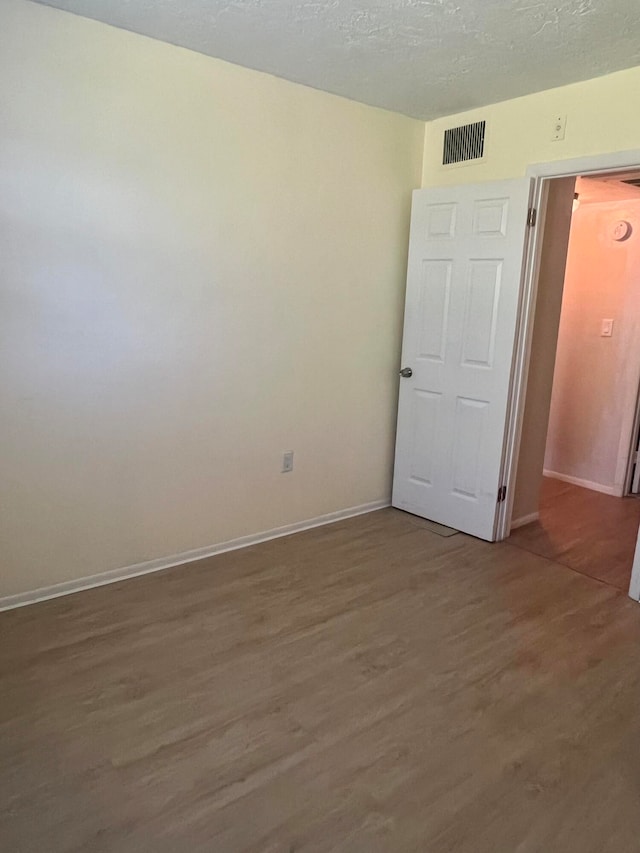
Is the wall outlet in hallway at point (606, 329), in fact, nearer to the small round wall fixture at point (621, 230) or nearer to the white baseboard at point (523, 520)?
the small round wall fixture at point (621, 230)

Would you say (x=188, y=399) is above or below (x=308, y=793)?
above

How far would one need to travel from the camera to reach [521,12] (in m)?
2.21

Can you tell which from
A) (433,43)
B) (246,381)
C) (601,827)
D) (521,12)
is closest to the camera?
(601,827)

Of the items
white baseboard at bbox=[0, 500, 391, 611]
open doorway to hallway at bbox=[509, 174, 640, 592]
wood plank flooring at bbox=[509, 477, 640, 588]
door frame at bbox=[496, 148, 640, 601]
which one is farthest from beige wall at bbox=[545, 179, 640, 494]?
white baseboard at bbox=[0, 500, 391, 611]

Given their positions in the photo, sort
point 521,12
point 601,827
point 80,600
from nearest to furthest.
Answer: point 601,827, point 521,12, point 80,600

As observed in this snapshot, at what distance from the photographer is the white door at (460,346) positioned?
10.7 feet

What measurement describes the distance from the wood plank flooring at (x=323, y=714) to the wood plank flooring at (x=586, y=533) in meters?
0.20

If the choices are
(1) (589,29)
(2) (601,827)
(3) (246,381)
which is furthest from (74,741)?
(1) (589,29)

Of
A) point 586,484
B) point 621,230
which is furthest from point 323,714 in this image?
point 621,230

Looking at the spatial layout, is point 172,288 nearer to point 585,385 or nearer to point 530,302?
point 530,302

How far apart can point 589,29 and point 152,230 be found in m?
1.93

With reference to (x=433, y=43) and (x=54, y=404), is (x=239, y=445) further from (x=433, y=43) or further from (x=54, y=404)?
(x=433, y=43)

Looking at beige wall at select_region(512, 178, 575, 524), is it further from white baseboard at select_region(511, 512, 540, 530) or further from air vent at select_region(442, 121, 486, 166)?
air vent at select_region(442, 121, 486, 166)

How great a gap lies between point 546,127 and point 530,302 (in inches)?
34.1
